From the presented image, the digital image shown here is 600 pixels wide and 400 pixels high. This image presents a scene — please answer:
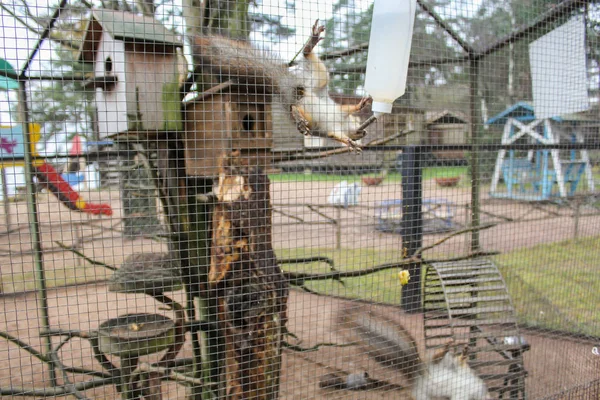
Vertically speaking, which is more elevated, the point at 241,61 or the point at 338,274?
the point at 241,61

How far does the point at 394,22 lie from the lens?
1099mm

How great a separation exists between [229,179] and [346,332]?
1.18 metres

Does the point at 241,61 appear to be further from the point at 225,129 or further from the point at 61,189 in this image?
the point at 61,189

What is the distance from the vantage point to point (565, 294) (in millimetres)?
3570

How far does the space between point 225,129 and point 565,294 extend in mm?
3310

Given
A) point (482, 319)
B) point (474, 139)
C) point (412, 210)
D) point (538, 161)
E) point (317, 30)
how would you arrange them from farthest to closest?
point (538, 161) < point (412, 210) < point (474, 139) < point (482, 319) < point (317, 30)

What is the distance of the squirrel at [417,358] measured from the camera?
2.20 meters

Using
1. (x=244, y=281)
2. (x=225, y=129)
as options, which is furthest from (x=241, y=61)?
(x=244, y=281)

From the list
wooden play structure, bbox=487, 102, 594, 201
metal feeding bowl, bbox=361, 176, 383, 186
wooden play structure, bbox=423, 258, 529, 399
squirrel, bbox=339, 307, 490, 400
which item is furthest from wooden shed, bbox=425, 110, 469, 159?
squirrel, bbox=339, 307, 490, 400

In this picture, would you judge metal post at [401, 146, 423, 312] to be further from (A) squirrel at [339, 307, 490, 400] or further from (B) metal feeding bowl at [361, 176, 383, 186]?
(A) squirrel at [339, 307, 490, 400]

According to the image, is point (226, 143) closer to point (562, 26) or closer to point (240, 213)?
point (240, 213)

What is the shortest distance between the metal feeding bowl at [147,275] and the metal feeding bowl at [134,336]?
15 centimetres

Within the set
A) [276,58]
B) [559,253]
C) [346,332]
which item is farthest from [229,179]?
[559,253]

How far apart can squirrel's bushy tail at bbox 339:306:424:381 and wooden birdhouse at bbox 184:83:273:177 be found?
3.32 ft
